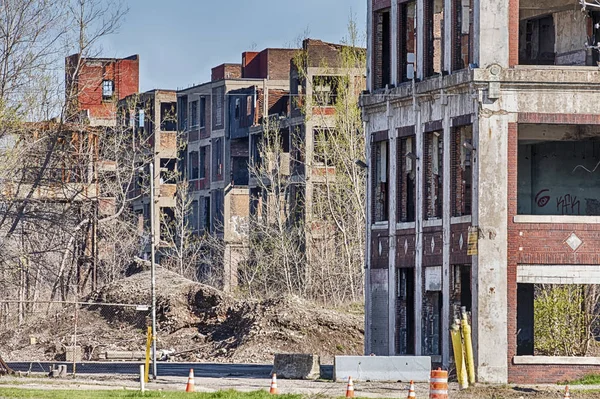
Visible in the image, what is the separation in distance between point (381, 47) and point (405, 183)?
4.64 metres

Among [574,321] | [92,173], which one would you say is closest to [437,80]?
[574,321]

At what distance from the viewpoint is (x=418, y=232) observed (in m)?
39.8

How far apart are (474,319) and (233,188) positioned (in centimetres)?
5479

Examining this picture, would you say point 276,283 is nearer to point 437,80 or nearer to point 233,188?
point 233,188

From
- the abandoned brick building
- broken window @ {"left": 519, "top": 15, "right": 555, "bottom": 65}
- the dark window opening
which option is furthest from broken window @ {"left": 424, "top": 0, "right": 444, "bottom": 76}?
the dark window opening

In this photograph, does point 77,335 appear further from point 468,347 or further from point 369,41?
point 468,347

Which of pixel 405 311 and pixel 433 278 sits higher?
pixel 433 278

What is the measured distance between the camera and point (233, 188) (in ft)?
295

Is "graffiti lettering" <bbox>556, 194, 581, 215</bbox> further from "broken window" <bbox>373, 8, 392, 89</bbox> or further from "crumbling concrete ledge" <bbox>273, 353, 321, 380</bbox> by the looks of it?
"crumbling concrete ledge" <bbox>273, 353, 321, 380</bbox>

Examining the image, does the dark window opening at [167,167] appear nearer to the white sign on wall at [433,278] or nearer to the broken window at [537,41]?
the broken window at [537,41]

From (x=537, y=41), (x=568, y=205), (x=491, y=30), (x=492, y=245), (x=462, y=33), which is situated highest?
(x=537, y=41)

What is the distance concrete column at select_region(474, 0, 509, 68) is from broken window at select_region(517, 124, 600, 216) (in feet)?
14.5

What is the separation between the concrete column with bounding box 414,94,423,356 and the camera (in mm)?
39438

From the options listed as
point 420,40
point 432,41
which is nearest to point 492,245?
point 432,41
